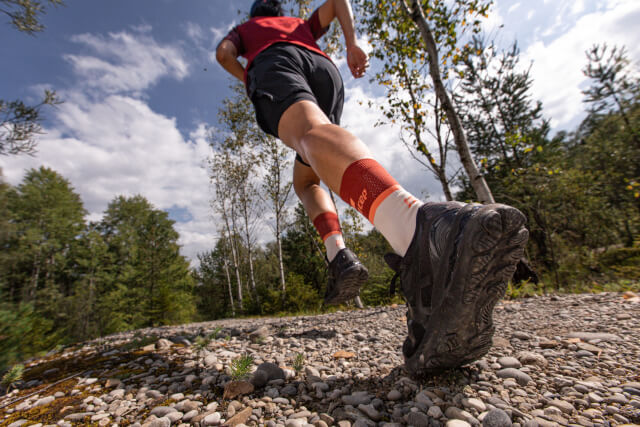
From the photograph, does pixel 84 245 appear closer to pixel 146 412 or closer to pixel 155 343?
pixel 155 343

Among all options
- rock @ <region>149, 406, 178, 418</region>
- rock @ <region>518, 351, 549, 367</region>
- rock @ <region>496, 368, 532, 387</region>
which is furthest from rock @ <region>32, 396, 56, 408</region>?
rock @ <region>518, 351, 549, 367</region>

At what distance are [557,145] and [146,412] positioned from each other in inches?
893

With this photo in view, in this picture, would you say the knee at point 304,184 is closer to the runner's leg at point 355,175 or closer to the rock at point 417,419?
the runner's leg at point 355,175

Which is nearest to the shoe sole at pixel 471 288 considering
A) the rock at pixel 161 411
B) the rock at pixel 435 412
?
the rock at pixel 435 412

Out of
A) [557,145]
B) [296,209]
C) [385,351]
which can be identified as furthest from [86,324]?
[557,145]

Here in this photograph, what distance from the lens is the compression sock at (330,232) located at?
4.99 ft

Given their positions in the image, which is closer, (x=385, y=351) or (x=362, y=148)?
(x=362, y=148)

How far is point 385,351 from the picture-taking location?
4.88 feet

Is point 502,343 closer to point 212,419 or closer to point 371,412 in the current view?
point 371,412

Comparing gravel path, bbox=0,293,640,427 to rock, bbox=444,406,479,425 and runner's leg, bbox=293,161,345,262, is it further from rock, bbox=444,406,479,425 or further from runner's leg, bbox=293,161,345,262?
runner's leg, bbox=293,161,345,262

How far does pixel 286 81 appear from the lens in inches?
49.7

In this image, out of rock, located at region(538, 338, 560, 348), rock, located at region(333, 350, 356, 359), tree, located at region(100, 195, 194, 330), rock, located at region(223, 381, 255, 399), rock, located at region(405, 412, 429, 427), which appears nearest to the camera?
rock, located at region(405, 412, 429, 427)

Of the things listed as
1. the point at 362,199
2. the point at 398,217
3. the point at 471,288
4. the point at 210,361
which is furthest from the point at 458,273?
the point at 210,361

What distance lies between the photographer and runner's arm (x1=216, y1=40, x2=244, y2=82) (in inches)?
64.2
